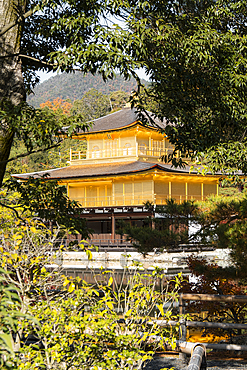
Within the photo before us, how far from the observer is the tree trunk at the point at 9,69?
5.17 m

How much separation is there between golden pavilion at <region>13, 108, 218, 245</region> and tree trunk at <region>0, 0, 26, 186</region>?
1999cm

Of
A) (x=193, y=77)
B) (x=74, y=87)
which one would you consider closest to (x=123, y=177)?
(x=193, y=77)

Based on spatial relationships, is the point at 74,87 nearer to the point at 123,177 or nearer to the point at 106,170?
the point at 106,170

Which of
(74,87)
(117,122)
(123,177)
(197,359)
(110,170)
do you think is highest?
(74,87)

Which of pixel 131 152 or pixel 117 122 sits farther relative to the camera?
pixel 117 122

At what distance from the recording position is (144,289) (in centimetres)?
404

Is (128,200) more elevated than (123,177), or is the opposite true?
(123,177)

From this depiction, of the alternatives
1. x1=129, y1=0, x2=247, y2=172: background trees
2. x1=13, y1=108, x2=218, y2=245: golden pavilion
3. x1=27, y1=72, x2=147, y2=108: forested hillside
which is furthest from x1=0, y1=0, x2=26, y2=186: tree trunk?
x1=27, y1=72, x2=147, y2=108: forested hillside

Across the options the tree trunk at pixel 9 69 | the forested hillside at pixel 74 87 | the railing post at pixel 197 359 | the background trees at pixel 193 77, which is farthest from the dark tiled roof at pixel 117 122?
Answer: the forested hillside at pixel 74 87

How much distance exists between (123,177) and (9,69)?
74.0 ft

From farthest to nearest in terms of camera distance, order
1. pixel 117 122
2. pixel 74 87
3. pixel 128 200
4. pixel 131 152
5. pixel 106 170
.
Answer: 1. pixel 74 87
2. pixel 117 122
3. pixel 131 152
4. pixel 106 170
5. pixel 128 200

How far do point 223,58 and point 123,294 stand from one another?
4.41 meters

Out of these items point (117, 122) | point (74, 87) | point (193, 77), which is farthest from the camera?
point (74, 87)

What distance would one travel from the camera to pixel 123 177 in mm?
27812
